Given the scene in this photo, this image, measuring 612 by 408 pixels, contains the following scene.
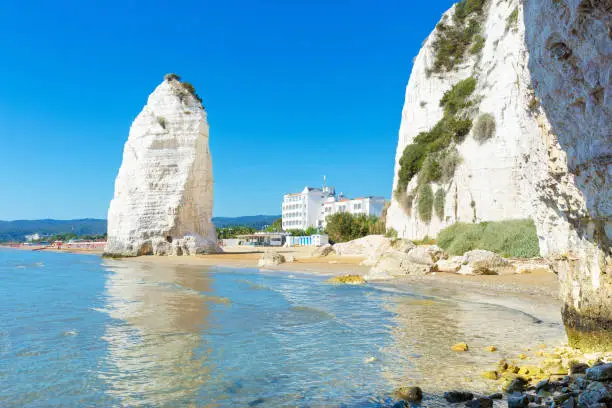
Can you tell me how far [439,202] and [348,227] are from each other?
26.6 meters

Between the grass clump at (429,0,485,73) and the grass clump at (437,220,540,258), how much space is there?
1351cm

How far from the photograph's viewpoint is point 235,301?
12.1m

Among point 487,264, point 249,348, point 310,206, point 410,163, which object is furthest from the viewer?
point 310,206

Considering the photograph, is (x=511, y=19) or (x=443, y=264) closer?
(x=443, y=264)

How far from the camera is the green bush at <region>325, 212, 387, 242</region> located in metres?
50.3

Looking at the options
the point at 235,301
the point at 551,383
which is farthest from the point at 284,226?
the point at 551,383

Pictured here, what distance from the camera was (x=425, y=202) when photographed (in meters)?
26.0

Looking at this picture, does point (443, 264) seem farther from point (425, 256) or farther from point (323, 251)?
point (323, 251)

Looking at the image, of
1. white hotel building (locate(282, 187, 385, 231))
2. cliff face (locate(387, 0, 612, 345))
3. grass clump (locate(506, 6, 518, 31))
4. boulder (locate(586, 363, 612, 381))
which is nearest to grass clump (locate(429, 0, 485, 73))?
grass clump (locate(506, 6, 518, 31))

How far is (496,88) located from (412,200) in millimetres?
7977

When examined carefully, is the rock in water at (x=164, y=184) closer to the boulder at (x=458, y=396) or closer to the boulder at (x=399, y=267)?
the boulder at (x=399, y=267)

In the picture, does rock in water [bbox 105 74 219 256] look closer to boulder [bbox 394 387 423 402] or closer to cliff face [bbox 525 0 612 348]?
boulder [bbox 394 387 423 402]

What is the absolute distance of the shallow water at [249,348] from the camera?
5.01m

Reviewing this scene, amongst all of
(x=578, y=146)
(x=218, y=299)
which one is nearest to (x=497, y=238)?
(x=218, y=299)
